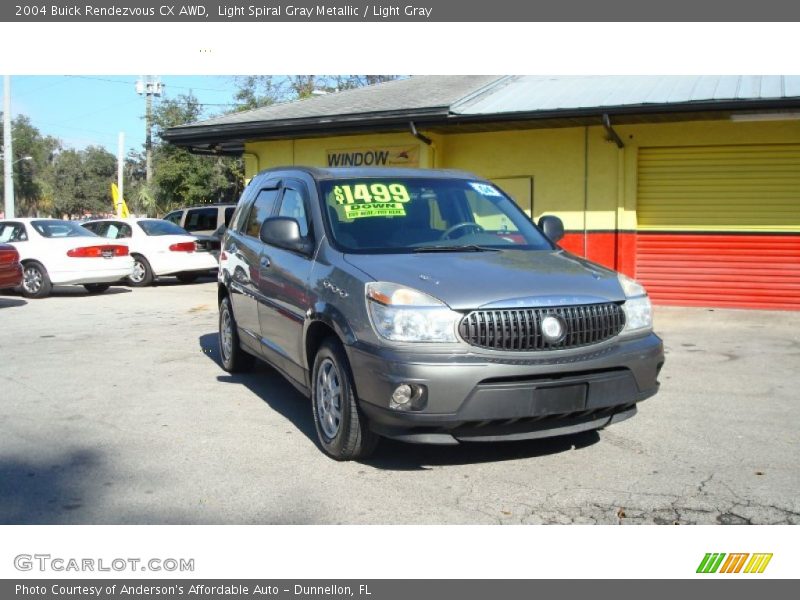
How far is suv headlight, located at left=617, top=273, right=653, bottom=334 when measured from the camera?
4.98m

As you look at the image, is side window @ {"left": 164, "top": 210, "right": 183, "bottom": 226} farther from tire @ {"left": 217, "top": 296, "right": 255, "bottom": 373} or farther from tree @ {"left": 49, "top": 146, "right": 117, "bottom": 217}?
tree @ {"left": 49, "top": 146, "right": 117, "bottom": 217}

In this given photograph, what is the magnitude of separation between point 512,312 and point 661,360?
115 centimetres

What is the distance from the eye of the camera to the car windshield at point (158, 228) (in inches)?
690

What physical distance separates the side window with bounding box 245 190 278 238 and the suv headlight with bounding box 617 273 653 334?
9.99 ft

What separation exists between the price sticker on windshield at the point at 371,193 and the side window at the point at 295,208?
31 cm

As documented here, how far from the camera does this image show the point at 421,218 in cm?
581

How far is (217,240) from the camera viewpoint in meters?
18.5

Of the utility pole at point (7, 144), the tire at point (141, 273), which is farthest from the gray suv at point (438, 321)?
the utility pole at point (7, 144)

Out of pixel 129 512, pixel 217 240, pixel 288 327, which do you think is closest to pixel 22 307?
pixel 217 240

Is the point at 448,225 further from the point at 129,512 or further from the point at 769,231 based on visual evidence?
the point at 769,231

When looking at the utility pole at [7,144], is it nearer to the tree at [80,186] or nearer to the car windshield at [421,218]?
the car windshield at [421,218]

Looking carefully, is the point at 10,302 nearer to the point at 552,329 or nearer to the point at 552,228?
the point at 552,228

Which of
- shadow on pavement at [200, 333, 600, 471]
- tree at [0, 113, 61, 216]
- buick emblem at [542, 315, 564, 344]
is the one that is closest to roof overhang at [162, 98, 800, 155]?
shadow on pavement at [200, 333, 600, 471]

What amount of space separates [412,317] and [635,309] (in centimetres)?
150
